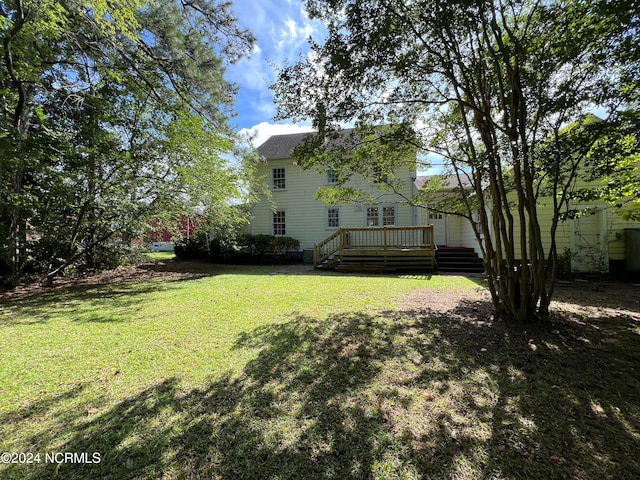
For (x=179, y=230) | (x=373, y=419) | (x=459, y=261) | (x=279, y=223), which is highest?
(x=279, y=223)

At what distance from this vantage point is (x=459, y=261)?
10.9 meters

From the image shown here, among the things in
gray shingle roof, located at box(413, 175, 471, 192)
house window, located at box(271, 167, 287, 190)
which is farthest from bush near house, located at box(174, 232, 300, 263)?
gray shingle roof, located at box(413, 175, 471, 192)

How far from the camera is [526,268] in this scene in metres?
4.00

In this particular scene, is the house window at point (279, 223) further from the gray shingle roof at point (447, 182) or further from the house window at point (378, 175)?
the house window at point (378, 175)

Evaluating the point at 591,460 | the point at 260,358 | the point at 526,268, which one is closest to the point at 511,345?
the point at 526,268

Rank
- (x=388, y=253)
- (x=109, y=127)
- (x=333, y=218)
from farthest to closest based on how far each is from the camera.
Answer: (x=333, y=218) → (x=388, y=253) → (x=109, y=127)

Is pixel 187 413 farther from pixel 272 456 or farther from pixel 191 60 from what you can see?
pixel 191 60

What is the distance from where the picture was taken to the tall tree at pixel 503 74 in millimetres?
3547

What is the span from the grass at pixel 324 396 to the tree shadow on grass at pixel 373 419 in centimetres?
1

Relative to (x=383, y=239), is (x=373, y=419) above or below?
below

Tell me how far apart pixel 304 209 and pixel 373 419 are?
43.8 feet

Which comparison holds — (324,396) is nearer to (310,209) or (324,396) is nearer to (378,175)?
(378,175)

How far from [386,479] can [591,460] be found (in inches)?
51.6

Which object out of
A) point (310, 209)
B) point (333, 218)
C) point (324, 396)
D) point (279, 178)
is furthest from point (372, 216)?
point (324, 396)
